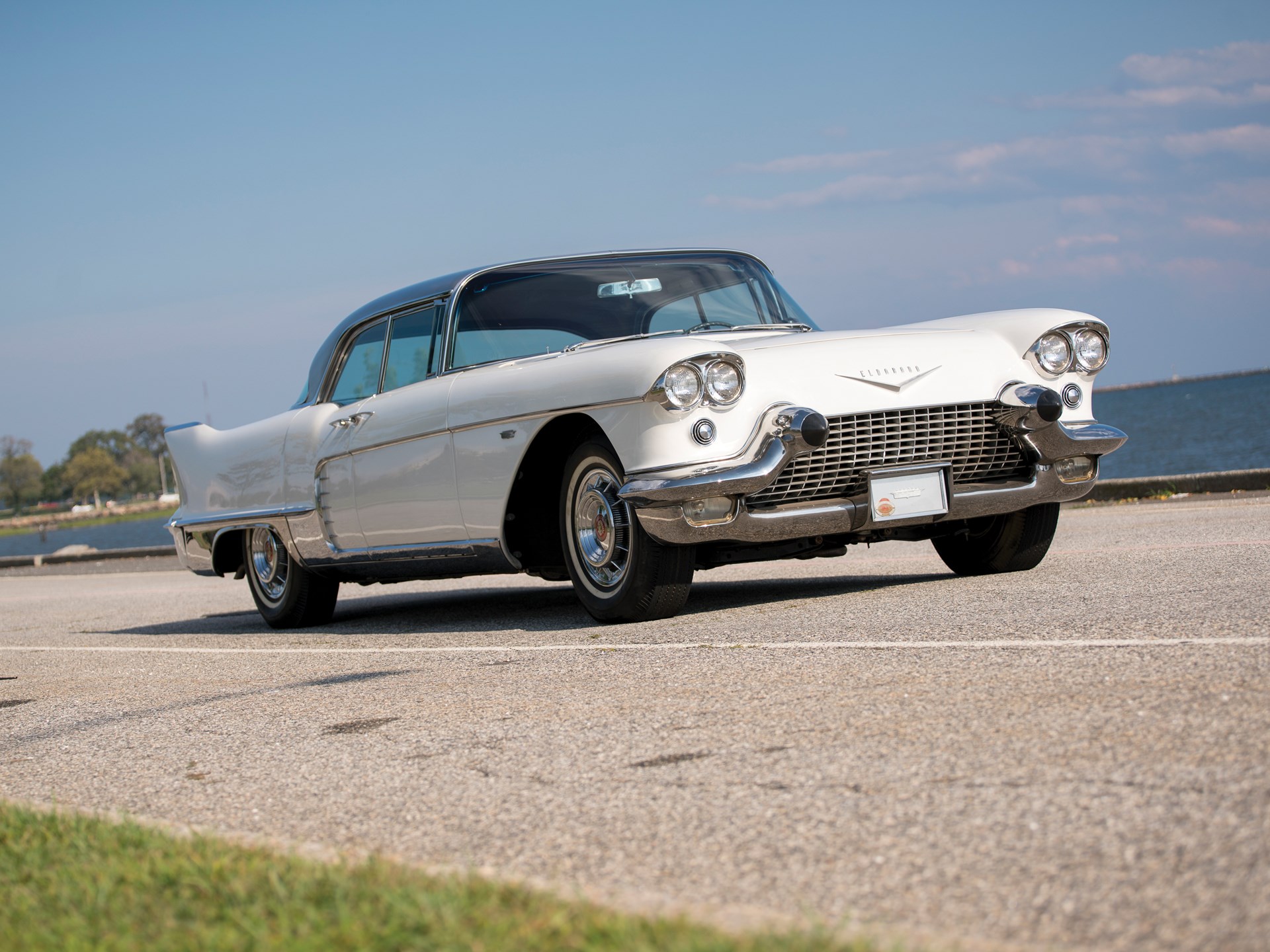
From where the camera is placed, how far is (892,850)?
255 centimetres

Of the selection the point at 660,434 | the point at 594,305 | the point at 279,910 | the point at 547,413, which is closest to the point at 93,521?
the point at 594,305

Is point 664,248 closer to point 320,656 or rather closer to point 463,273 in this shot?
point 463,273

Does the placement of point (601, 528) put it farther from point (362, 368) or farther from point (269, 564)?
point (269, 564)

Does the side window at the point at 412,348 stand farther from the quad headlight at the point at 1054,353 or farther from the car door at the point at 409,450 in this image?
the quad headlight at the point at 1054,353

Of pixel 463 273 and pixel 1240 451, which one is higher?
pixel 463 273

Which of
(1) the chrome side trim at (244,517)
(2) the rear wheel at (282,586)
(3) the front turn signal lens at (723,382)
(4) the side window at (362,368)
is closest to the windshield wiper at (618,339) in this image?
(3) the front turn signal lens at (723,382)

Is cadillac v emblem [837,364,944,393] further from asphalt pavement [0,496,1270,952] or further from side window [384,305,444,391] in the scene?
side window [384,305,444,391]

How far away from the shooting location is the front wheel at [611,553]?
584 cm

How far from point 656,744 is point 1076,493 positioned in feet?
10.9

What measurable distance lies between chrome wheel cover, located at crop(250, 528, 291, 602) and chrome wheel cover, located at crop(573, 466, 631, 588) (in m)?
2.79

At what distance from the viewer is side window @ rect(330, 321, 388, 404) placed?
774 cm

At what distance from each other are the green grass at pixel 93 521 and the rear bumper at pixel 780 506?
157 meters

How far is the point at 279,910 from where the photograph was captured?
2426 millimetres

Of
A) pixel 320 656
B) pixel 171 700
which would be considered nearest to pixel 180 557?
pixel 320 656
